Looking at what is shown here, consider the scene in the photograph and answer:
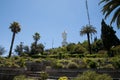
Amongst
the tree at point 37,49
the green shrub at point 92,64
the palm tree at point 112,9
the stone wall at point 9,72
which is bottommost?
the stone wall at point 9,72

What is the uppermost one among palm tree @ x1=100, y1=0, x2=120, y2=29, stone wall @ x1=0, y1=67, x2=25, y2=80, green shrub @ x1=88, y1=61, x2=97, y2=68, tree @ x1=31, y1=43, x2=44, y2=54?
tree @ x1=31, y1=43, x2=44, y2=54

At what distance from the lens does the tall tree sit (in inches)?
2424

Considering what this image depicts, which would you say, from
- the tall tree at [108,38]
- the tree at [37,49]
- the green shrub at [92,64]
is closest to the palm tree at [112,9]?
the green shrub at [92,64]

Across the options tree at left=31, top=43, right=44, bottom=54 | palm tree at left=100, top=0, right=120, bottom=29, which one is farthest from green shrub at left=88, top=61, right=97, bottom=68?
tree at left=31, top=43, right=44, bottom=54

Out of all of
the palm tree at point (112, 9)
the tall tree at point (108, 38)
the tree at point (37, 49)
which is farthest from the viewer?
the tree at point (37, 49)

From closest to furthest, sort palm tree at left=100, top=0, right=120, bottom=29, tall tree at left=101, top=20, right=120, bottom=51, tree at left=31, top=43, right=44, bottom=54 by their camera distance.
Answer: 1. palm tree at left=100, top=0, right=120, bottom=29
2. tall tree at left=101, top=20, right=120, bottom=51
3. tree at left=31, top=43, right=44, bottom=54

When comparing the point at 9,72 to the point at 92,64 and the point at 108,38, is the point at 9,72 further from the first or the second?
the point at 108,38

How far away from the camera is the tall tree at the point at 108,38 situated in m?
61.6

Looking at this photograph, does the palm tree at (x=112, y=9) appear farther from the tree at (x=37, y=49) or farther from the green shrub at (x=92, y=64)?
the tree at (x=37, y=49)

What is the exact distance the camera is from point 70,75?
94.1 feet

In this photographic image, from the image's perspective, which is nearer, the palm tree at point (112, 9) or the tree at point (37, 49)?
the palm tree at point (112, 9)

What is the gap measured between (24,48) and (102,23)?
42.0 meters

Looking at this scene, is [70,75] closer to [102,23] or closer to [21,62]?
[21,62]

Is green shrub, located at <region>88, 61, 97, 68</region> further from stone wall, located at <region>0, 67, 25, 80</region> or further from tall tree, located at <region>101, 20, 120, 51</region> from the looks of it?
tall tree, located at <region>101, 20, 120, 51</region>
